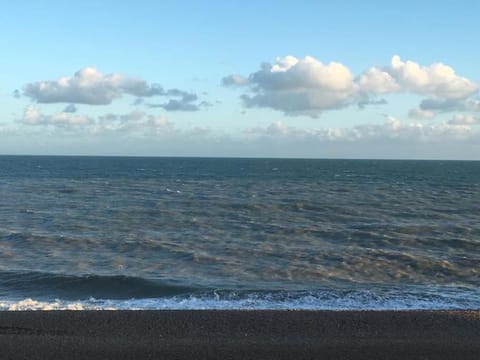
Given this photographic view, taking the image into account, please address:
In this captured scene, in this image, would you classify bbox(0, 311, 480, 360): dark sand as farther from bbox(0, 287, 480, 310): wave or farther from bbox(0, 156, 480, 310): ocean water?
bbox(0, 156, 480, 310): ocean water

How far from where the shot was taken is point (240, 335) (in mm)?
9484

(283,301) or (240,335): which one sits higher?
(240,335)

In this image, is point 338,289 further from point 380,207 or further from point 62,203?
point 62,203

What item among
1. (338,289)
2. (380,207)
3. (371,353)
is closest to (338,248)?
(338,289)

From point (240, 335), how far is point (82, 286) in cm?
667

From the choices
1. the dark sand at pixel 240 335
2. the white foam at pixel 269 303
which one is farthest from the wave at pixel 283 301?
the dark sand at pixel 240 335

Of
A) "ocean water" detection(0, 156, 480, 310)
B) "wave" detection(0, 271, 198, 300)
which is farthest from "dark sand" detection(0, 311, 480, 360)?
"wave" detection(0, 271, 198, 300)

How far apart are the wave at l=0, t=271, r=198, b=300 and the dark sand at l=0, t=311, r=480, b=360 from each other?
10.5 ft

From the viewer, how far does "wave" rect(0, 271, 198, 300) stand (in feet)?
45.8

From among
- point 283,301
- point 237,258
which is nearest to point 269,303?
point 283,301

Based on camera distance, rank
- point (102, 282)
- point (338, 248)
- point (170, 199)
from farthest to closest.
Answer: point (170, 199) < point (338, 248) < point (102, 282)

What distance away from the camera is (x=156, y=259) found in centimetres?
1845

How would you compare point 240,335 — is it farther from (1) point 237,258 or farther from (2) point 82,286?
(1) point 237,258

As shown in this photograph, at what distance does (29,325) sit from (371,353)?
6040 millimetres
